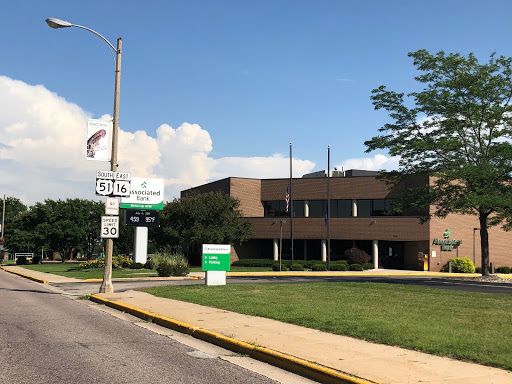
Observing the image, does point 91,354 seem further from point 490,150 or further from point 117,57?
point 490,150

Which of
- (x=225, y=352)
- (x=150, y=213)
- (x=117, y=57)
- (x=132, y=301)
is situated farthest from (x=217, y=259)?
(x=150, y=213)

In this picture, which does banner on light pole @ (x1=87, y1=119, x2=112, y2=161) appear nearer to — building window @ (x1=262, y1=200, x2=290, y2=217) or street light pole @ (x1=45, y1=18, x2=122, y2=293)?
street light pole @ (x1=45, y1=18, x2=122, y2=293)

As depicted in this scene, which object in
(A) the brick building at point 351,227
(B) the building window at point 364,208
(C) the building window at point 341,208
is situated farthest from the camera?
(C) the building window at point 341,208

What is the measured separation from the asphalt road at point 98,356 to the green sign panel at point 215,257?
30.6ft

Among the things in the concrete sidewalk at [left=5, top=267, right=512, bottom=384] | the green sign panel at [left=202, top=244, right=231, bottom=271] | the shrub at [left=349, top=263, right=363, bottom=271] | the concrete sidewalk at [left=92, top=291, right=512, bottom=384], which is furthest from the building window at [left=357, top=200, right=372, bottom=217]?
the concrete sidewalk at [left=92, top=291, right=512, bottom=384]

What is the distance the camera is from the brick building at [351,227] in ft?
165

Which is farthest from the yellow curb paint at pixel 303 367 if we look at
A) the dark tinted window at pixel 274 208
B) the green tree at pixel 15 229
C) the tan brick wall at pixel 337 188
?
the green tree at pixel 15 229

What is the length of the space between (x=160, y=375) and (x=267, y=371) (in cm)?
157

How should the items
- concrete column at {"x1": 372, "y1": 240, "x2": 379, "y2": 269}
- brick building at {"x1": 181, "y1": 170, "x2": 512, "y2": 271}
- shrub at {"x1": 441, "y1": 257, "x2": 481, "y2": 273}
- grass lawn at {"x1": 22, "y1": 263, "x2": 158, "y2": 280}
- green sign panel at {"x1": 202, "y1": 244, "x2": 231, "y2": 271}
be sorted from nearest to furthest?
green sign panel at {"x1": 202, "y1": 244, "x2": 231, "y2": 271}
grass lawn at {"x1": 22, "y1": 263, "x2": 158, "y2": 280}
shrub at {"x1": 441, "y1": 257, "x2": 481, "y2": 273}
brick building at {"x1": 181, "y1": 170, "x2": 512, "y2": 271}
concrete column at {"x1": 372, "y1": 240, "x2": 379, "y2": 269}

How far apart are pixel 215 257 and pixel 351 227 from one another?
104 ft

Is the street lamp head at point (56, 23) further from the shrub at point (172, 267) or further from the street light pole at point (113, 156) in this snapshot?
the shrub at point (172, 267)

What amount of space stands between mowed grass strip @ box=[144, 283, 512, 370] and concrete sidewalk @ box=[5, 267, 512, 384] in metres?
0.42

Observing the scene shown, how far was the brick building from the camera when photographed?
165ft

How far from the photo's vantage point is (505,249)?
55000 mm
